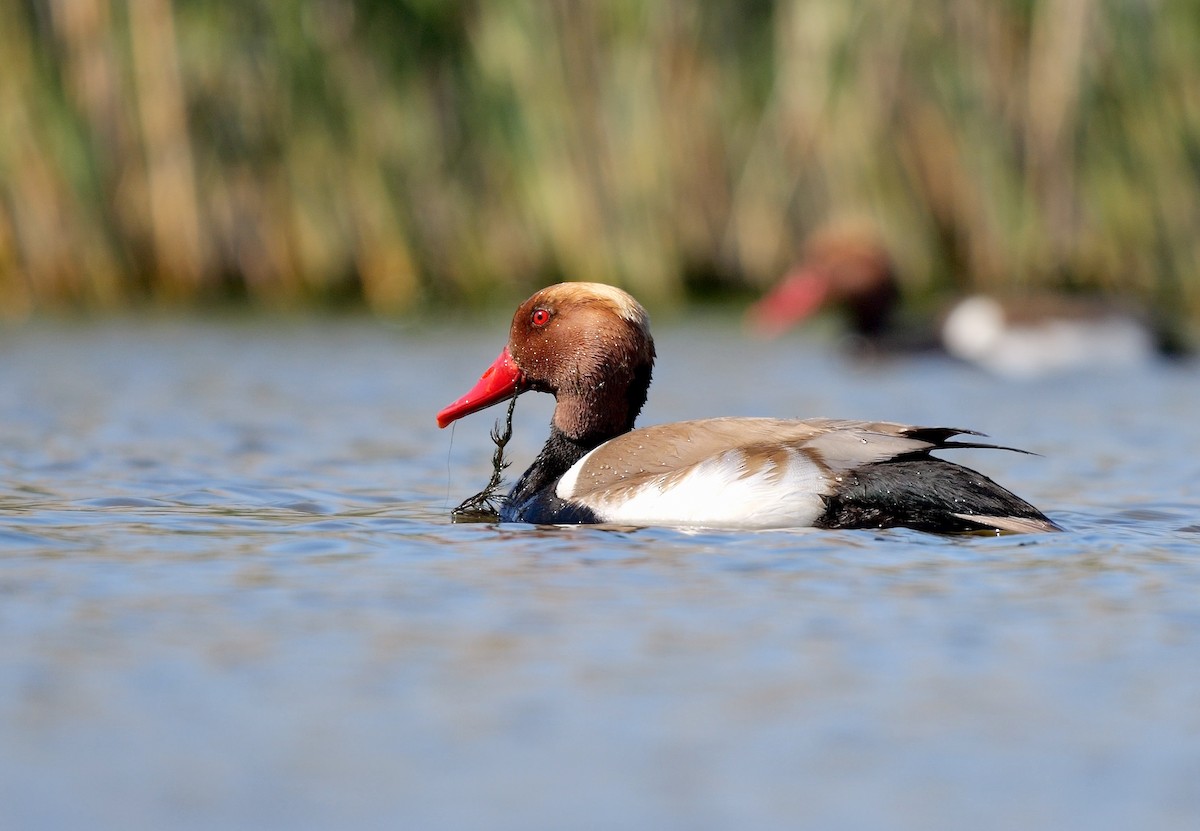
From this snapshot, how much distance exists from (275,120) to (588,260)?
220cm

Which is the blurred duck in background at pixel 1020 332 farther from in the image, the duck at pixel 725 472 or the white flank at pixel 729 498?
the white flank at pixel 729 498

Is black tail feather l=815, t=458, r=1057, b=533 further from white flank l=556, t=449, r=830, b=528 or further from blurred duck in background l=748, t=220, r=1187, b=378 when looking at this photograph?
blurred duck in background l=748, t=220, r=1187, b=378

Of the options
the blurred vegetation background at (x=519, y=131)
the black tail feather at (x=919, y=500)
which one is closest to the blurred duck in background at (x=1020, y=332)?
the blurred vegetation background at (x=519, y=131)

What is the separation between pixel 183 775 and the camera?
3277 mm

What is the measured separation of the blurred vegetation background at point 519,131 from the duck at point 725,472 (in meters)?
6.29

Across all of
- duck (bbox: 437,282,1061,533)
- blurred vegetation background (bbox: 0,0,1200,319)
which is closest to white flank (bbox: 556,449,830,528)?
duck (bbox: 437,282,1061,533)

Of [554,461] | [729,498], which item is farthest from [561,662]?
[554,461]

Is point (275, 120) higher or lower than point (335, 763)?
higher

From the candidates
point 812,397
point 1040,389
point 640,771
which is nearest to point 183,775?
point 640,771

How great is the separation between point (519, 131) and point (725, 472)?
7.35 meters

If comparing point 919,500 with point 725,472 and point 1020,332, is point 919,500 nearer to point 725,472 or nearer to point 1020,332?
point 725,472

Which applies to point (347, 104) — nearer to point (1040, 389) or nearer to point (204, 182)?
point (204, 182)

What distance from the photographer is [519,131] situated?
41.8ft

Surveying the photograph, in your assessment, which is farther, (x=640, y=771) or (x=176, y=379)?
(x=176, y=379)
